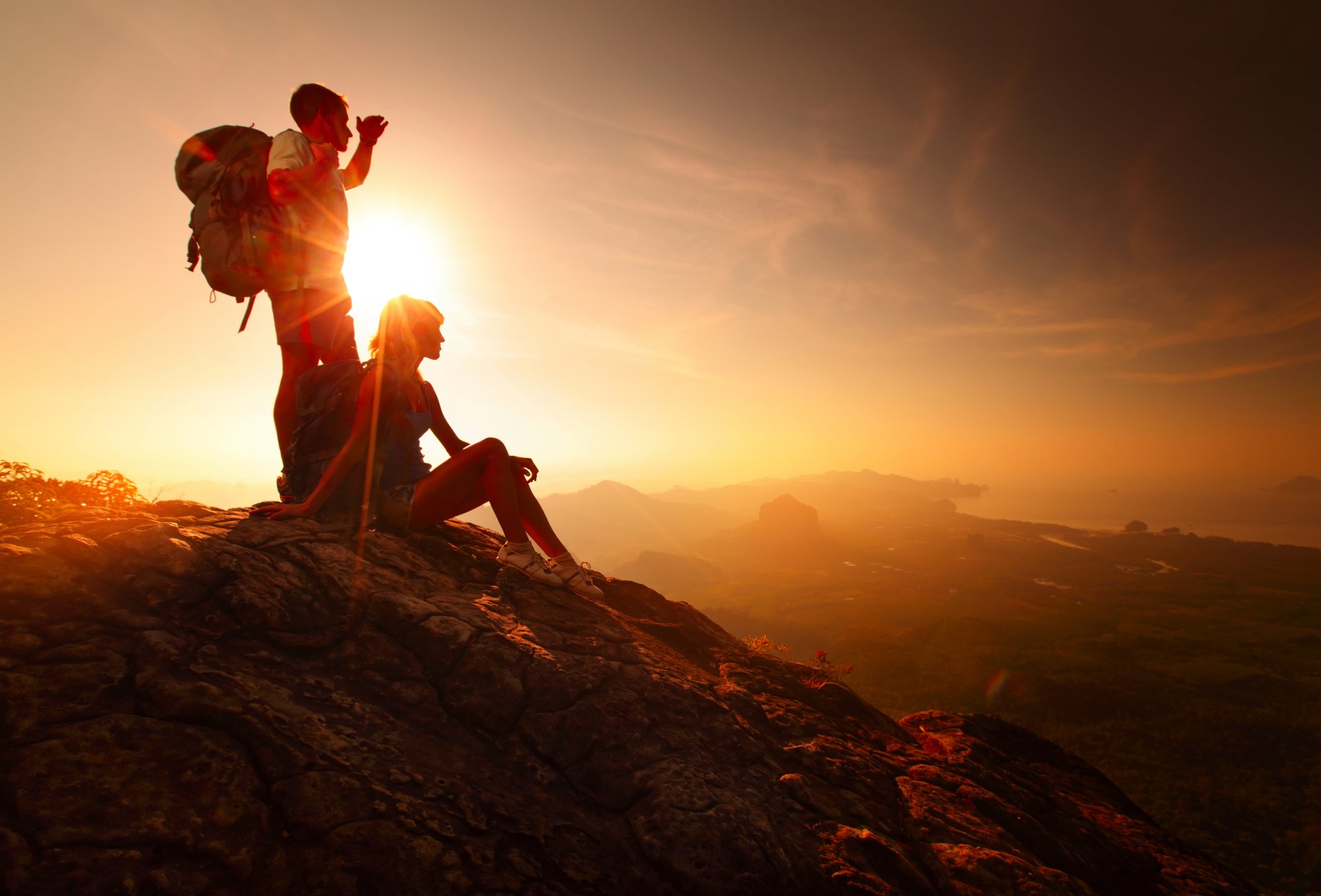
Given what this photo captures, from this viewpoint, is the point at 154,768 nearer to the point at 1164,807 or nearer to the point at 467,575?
the point at 467,575

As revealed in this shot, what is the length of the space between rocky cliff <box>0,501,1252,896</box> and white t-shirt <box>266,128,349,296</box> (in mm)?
3342

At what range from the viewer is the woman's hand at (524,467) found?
24.1 feet

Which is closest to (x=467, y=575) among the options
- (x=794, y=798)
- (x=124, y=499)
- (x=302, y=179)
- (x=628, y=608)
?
(x=628, y=608)

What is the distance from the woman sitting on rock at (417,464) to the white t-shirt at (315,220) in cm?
103

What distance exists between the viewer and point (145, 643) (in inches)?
156

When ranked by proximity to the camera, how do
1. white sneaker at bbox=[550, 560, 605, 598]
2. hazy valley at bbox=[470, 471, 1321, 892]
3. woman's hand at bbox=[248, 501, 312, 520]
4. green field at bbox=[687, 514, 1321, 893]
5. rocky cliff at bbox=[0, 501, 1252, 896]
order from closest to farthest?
rocky cliff at bbox=[0, 501, 1252, 896], woman's hand at bbox=[248, 501, 312, 520], white sneaker at bbox=[550, 560, 605, 598], green field at bbox=[687, 514, 1321, 893], hazy valley at bbox=[470, 471, 1321, 892]

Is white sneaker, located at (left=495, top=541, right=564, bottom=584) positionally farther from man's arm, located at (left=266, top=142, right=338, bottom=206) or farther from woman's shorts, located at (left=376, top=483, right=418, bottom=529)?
man's arm, located at (left=266, top=142, right=338, bottom=206)

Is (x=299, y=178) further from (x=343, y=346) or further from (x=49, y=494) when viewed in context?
(x=49, y=494)

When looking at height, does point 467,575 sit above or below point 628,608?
above

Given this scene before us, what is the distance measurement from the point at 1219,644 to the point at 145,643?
738ft

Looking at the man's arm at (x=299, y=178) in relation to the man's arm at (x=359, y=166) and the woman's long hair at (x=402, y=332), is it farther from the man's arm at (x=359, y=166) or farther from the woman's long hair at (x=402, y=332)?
the woman's long hair at (x=402, y=332)

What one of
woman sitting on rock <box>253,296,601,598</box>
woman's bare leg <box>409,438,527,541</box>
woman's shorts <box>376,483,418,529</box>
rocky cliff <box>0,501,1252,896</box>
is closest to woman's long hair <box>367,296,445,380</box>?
woman sitting on rock <box>253,296,601,598</box>

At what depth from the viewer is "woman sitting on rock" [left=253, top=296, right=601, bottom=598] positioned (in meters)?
6.11

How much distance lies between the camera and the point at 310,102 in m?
6.66
